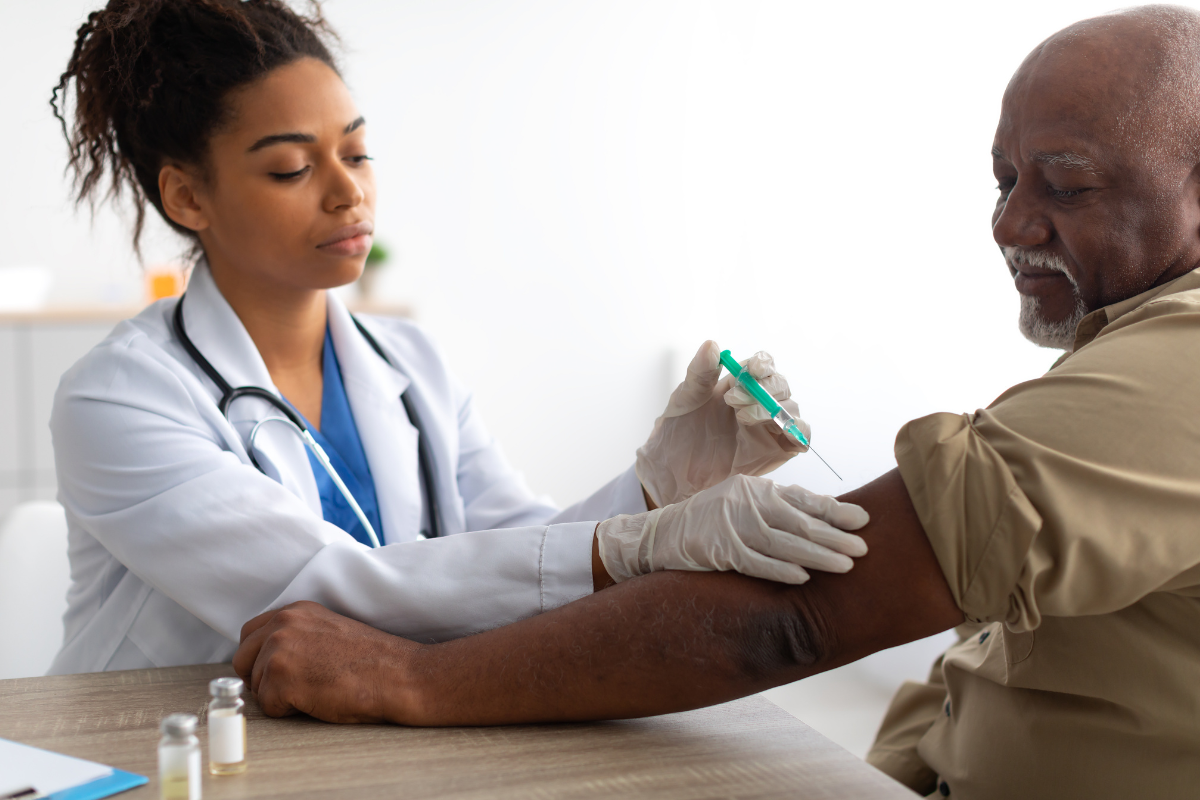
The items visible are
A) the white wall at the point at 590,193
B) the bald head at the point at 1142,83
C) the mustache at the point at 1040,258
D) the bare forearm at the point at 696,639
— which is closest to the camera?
the bare forearm at the point at 696,639

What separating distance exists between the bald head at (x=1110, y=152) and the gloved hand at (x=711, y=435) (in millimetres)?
351

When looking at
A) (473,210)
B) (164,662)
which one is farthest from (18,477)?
(164,662)

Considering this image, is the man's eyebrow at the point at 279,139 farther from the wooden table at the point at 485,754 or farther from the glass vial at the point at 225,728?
the glass vial at the point at 225,728

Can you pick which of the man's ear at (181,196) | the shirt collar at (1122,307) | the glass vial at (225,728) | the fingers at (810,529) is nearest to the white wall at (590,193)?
the shirt collar at (1122,307)

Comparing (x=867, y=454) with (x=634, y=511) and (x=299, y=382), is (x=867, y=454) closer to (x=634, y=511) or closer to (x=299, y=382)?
(x=634, y=511)

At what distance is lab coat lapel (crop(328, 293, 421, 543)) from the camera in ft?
5.21

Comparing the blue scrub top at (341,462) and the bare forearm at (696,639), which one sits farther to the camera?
the blue scrub top at (341,462)

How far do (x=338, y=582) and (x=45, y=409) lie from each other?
296cm

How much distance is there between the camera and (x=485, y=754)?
830 millimetres

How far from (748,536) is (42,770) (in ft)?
2.11

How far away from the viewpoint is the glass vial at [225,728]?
2.49 ft

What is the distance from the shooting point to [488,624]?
1.05 metres

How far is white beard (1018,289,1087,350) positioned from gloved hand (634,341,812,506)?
303 mm

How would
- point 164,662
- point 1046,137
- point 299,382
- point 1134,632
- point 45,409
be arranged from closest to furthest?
point 1134,632 < point 1046,137 < point 164,662 < point 299,382 < point 45,409
